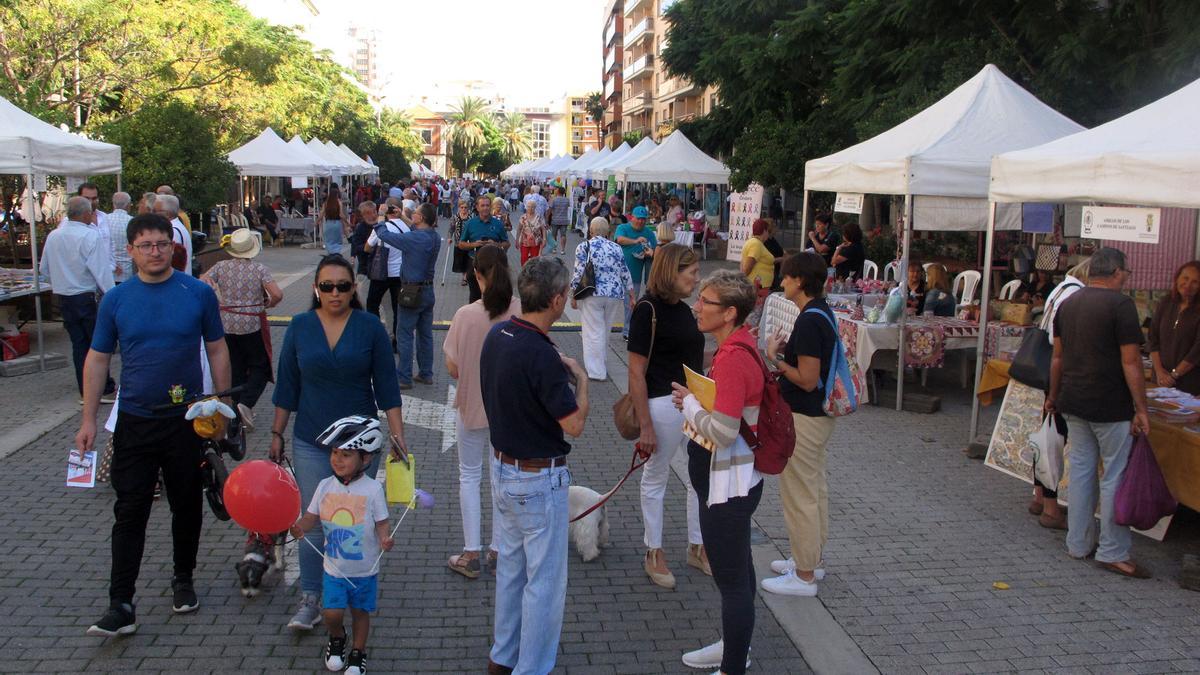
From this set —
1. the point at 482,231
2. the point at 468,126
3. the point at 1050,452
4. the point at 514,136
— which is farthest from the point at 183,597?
the point at 514,136

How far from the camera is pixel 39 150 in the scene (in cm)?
1026

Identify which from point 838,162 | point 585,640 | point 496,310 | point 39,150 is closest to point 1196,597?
point 585,640

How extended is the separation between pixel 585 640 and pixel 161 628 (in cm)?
199

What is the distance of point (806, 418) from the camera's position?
16.4 ft

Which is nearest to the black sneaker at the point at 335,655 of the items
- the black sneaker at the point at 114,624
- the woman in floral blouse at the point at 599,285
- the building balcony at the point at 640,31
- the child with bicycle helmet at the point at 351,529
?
the child with bicycle helmet at the point at 351,529

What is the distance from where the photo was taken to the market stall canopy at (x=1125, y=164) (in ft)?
18.9

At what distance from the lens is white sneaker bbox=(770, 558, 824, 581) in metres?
5.34

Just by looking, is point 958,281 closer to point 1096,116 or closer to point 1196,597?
point 1096,116

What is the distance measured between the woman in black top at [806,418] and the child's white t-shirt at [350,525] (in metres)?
2.10

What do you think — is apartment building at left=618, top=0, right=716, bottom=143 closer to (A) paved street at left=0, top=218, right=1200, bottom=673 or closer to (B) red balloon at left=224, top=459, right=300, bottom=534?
(A) paved street at left=0, top=218, right=1200, bottom=673

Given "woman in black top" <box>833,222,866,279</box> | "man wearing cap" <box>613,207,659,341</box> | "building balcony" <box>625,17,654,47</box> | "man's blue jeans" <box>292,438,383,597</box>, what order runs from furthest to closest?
1. "building balcony" <box>625,17,654,47</box>
2. "woman in black top" <box>833,222,866,279</box>
3. "man wearing cap" <box>613,207,659,341</box>
4. "man's blue jeans" <box>292,438,383,597</box>

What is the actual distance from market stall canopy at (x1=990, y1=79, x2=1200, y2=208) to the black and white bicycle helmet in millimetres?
4785

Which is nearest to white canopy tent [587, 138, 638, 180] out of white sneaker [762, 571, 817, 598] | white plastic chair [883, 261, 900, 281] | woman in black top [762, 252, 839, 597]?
white plastic chair [883, 261, 900, 281]

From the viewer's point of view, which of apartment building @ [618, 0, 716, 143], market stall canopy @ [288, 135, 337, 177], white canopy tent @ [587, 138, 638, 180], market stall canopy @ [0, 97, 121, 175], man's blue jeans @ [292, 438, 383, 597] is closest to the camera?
man's blue jeans @ [292, 438, 383, 597]
